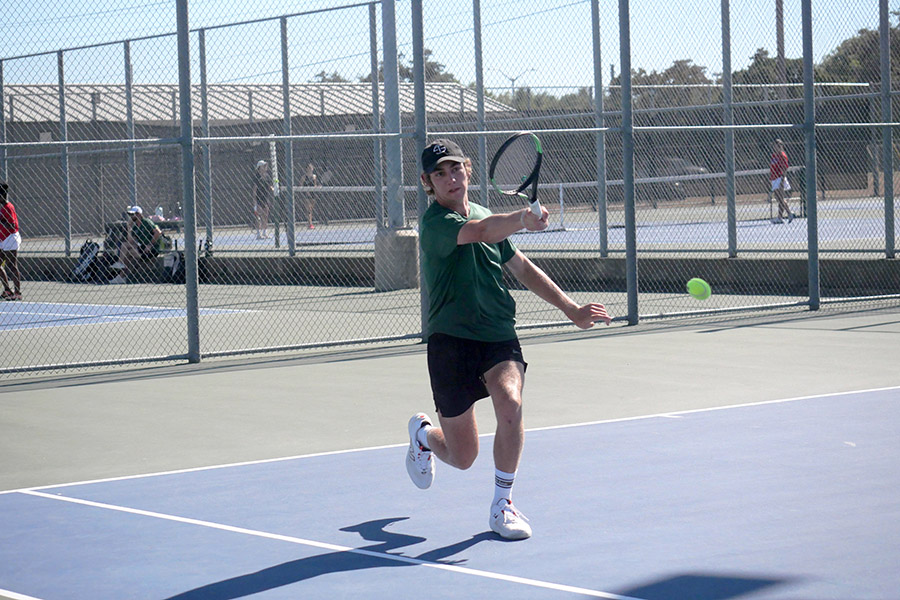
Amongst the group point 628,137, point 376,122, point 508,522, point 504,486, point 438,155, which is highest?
point 376,122

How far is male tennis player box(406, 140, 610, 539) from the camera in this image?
518 cm

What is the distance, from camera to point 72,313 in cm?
1581

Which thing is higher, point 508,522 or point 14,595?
point 508,522

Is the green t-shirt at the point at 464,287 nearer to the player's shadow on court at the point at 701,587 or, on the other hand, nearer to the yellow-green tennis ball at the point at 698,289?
the player's shadow on court at the point at 701,587

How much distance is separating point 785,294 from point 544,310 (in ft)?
9.69

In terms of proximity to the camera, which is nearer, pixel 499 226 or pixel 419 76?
pixel 499 226

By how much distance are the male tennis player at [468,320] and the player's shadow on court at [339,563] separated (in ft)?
1.06

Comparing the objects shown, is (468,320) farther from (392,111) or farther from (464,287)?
(392,111)

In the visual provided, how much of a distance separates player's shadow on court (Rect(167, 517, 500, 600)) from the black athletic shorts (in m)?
0.56

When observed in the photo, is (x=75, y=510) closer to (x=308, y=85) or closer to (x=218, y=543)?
(x=218, y=543)

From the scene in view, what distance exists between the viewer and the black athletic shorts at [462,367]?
5340 millimetres

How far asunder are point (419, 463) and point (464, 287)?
866mm

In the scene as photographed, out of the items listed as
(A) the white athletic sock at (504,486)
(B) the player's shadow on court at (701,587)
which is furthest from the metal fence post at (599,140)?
(B) the player's shadow on court at (701,587)

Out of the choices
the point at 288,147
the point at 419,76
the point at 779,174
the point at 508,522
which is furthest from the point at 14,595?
the point at 779,174
